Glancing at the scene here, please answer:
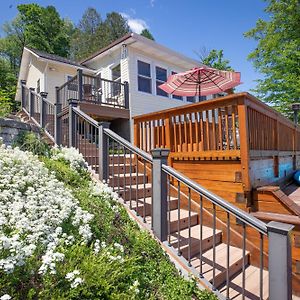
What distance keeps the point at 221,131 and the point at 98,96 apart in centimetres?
684

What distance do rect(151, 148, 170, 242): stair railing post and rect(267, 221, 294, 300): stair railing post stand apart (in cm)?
139

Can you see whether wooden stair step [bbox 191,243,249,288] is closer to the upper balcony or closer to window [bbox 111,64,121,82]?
the upper balcony

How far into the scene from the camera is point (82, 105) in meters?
8.49

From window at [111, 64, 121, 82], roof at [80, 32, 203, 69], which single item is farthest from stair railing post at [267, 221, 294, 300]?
window at [111, 64, 121, 82]

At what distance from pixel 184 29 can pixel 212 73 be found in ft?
37.2

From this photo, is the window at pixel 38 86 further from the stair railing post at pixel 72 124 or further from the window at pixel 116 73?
the stair railing post at pixel 72 124

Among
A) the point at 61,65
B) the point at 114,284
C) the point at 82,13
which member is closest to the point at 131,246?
the point at 114,284

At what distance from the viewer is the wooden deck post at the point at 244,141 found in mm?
3852

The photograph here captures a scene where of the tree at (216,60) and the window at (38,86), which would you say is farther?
the tree at (216,60)

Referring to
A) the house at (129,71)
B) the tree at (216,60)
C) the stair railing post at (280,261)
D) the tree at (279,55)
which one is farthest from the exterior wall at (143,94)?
the tree at (216,60)

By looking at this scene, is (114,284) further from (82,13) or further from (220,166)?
(82,13)

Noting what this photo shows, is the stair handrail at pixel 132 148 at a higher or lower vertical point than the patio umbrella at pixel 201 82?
lower

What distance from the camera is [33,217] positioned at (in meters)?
2.46

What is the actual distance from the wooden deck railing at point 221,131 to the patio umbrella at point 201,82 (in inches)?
80.8
